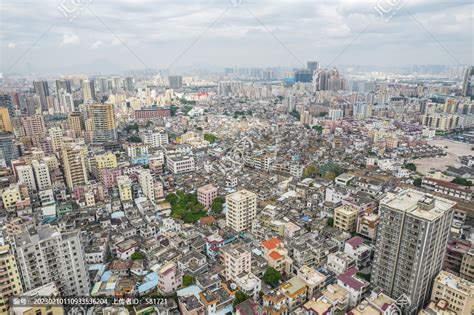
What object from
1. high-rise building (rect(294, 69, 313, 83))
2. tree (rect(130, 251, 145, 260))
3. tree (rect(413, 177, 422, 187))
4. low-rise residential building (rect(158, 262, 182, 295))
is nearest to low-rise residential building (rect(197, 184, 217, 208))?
tree (rect(130, 251, 145, 260))

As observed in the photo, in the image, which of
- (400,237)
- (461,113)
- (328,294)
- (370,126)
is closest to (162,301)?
(328,294)

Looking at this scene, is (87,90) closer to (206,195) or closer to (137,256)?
(206,195)

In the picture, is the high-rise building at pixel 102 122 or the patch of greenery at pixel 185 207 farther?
Result: the high-rise building at pixel 102 122

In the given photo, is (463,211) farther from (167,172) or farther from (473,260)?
(167,172)

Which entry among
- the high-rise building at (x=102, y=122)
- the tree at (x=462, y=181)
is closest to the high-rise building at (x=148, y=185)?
the high-rise building at (x=102, y=122)

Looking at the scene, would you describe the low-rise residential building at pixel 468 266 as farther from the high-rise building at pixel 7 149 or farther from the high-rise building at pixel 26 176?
the high-rise building at pixel 7 149

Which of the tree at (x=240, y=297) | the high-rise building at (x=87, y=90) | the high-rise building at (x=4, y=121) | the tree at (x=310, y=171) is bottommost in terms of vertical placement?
the tree at (x=240, y=297)

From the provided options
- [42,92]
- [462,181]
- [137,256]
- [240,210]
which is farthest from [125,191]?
[42,92]
